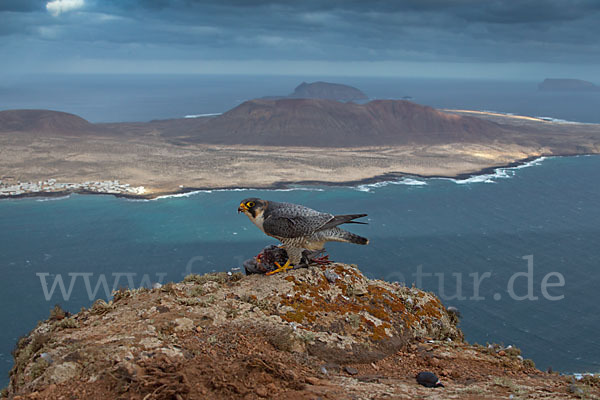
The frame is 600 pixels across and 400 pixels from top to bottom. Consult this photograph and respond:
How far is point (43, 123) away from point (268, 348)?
138683 millimetres

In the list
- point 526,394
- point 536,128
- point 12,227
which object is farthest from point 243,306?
point 536,128

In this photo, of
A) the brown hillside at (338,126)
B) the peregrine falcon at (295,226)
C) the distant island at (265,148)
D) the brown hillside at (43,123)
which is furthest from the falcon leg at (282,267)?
the brown hillside at (43,123)

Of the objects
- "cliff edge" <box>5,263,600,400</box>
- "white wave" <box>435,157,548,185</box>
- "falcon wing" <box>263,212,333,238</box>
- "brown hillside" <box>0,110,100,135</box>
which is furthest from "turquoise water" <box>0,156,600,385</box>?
"brown hillside" <box>0,110,100,135</box>

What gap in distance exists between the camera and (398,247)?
49.7 m

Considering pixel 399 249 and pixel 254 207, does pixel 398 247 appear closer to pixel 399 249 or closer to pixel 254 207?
pixel 399 249

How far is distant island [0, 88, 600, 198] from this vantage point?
82.8 m

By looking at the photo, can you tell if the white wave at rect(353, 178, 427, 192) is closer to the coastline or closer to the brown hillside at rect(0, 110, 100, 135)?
the coastline

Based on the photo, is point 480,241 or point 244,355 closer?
point 244,355

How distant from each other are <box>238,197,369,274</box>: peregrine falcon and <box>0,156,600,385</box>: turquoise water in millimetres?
23460

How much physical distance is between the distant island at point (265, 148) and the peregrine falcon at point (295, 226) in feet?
213

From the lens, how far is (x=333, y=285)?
1098 centimetres

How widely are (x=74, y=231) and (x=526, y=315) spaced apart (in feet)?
161

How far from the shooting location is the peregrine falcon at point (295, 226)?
11078mm

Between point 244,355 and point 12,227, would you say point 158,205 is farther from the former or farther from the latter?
point 244,355
